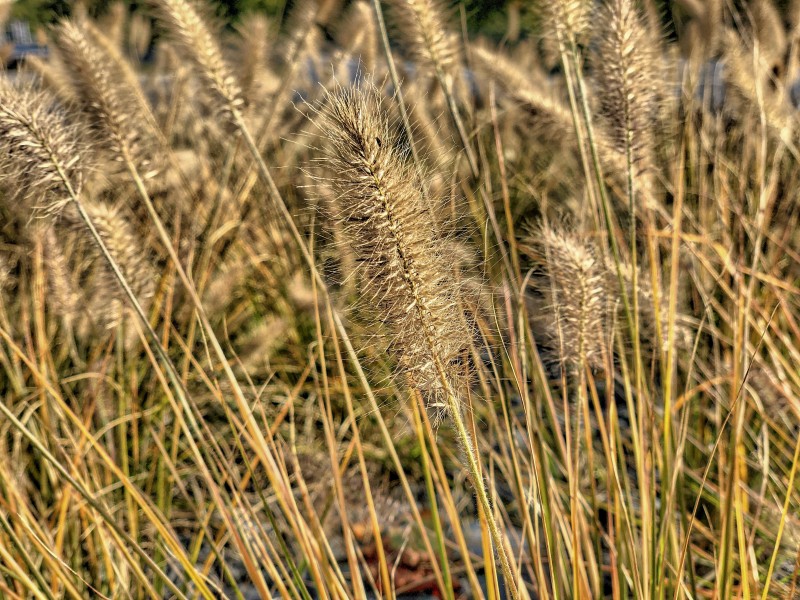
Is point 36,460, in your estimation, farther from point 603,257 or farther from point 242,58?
point 603,257

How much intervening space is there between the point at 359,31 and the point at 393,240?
2047mm

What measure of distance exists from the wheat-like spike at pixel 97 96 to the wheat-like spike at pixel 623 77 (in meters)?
0.91

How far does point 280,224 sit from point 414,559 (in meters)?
1.49

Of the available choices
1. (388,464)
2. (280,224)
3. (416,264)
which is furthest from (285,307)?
(416,264)

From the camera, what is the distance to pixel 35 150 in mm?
1215

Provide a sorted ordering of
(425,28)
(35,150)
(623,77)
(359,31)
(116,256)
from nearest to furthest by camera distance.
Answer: (35,150) < (623,77) < (116,256) < (425,28) < (359,31)

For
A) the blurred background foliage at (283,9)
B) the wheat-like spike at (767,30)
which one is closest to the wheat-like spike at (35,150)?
the blurred background foliage at (283,9)

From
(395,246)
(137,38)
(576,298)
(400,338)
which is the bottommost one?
(576,298)

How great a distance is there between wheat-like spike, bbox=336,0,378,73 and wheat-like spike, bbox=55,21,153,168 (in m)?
1.15

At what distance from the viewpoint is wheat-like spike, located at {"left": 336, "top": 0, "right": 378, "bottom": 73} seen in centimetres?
267

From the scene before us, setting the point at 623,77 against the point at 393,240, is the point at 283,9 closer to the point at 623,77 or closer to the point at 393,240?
the point at 623,77

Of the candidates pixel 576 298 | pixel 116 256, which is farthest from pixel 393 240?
pixel 116 256

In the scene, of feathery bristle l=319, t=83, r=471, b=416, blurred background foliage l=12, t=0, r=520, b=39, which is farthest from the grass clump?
blurred background foliage l=12, t=0, r=520, b=39

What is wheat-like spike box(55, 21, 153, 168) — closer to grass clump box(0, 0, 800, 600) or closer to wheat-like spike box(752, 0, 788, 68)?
grass clump box(0, 0, 800, 600)
